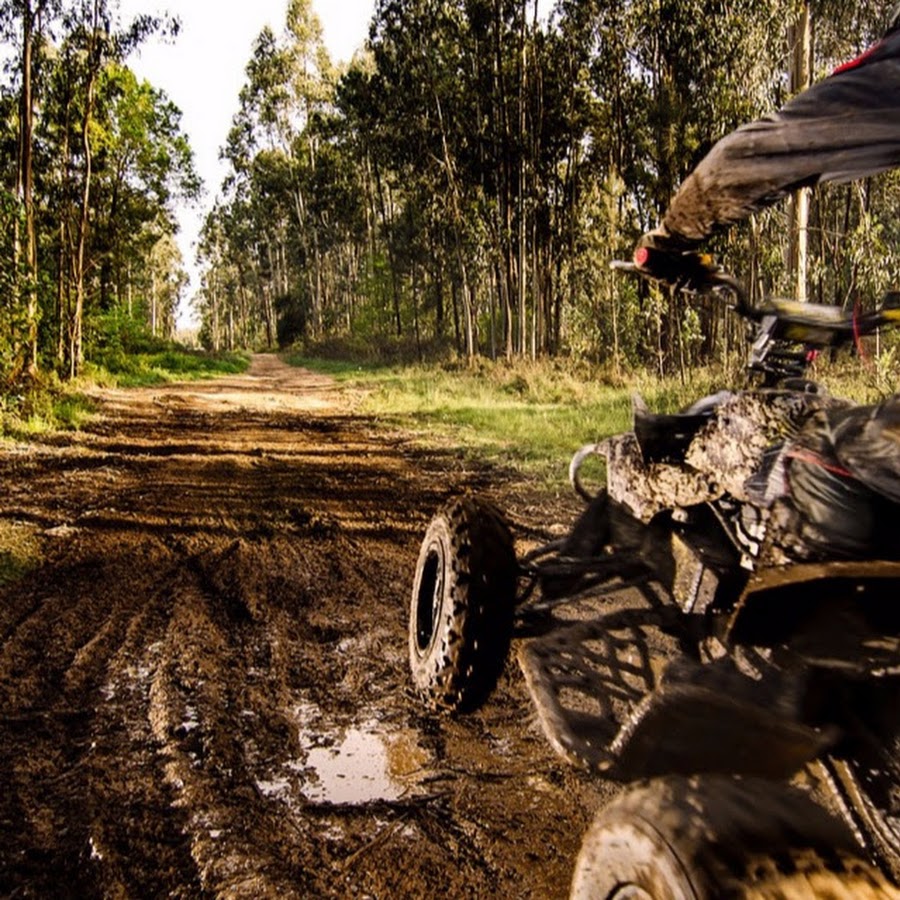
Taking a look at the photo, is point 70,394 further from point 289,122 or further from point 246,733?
point 289,122

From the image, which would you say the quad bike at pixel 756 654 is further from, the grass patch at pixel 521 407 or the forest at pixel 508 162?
the forest at pixel 508 162

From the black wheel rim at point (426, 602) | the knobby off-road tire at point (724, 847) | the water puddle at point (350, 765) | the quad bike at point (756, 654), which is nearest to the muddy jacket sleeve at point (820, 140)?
the quad bike at point (756, 654)

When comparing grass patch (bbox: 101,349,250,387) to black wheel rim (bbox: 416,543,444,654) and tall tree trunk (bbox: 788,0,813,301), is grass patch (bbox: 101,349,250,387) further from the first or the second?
black wheel rim (bbox: 416,543,444,654)

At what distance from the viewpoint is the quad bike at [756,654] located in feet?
4.73

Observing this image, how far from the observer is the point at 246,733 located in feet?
10.2

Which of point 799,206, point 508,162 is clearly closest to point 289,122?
point 508,162

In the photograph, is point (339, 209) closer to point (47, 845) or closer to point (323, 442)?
point (323, 442)

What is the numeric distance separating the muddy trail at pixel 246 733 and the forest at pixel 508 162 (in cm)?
764

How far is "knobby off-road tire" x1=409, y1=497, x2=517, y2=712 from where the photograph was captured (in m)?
2.75

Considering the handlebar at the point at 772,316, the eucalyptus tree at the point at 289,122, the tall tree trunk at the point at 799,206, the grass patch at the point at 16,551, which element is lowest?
the grass patch at the point at 16,551

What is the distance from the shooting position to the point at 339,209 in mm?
43562

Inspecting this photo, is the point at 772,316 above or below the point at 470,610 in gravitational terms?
above

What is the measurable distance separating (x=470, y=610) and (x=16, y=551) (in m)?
4.05

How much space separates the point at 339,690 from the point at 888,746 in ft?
7.99
